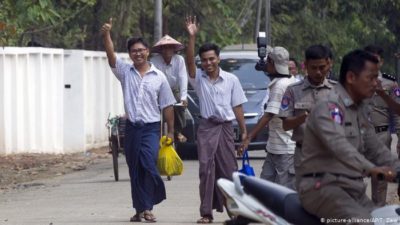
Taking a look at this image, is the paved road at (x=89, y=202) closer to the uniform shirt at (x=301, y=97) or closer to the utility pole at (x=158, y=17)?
the uniform shirt at (x=301, y=97)

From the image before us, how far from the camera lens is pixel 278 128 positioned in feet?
34.3

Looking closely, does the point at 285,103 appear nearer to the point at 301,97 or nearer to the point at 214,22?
the point at 301,97

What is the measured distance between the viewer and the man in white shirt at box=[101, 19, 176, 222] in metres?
11.9

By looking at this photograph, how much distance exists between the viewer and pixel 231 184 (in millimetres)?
7355

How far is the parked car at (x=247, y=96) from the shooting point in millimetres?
20234

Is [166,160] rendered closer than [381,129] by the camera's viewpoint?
No

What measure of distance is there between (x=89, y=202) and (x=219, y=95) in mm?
3147

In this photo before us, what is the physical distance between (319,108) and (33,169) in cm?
1299

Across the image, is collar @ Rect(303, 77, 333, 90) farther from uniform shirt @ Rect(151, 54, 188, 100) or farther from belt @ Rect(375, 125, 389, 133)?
uniform shirt @ Rect(151, 54, 188, 100)

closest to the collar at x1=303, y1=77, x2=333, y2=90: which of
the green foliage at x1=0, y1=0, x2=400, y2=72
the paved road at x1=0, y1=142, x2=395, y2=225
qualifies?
the paved road at x1=0, y1=142, x2=395, y2=225

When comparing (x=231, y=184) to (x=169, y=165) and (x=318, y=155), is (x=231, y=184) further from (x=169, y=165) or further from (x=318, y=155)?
(x=169, y=165)

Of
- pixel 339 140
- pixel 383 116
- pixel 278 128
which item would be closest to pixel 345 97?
pixel 339 140

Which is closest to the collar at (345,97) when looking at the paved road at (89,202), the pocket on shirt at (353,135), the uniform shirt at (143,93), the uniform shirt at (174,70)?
the pocket on shirt at (353,135)

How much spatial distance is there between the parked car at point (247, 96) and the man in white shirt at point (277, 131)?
919 centimetres
